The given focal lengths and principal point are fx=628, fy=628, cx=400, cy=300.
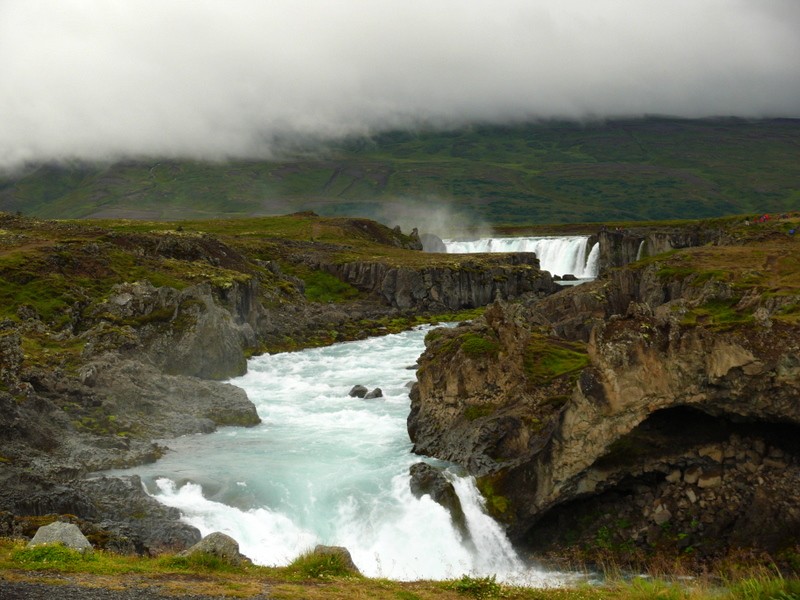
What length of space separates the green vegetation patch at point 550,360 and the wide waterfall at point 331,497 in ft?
21.4

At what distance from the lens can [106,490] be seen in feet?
89.2

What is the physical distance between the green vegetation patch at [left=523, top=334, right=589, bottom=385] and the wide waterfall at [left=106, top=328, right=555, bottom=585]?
6.53m

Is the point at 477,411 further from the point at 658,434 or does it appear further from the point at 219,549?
the point at 219,549

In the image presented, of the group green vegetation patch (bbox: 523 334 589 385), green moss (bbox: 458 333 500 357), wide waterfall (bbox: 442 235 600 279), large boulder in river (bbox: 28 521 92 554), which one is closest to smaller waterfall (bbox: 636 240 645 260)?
wide waterfall (bbox: 442 235 600 279)

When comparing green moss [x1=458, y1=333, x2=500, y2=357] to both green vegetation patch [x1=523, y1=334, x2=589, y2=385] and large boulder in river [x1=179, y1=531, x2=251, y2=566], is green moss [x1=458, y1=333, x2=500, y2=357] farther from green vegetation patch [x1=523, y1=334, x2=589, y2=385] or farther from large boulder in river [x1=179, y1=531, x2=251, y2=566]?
large boulder in river [x1=179, y1=531, x2=251, y2=566]

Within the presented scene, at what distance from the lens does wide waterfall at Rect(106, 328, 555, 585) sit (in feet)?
83.9

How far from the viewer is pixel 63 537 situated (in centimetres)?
1742

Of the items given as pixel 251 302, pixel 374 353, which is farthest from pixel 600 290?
pixel 251 302

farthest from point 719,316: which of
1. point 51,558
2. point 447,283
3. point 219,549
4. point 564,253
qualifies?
point 564,253

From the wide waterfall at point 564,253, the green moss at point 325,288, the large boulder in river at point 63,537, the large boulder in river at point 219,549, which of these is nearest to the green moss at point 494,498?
the large boulder in river at point 219,549

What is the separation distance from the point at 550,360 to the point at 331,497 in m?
13.1

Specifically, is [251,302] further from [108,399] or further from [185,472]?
[185,472]

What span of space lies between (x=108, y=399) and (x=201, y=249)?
169ft

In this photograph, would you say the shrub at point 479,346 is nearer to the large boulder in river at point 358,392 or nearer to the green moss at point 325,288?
the large boulder in river at point 358,392
